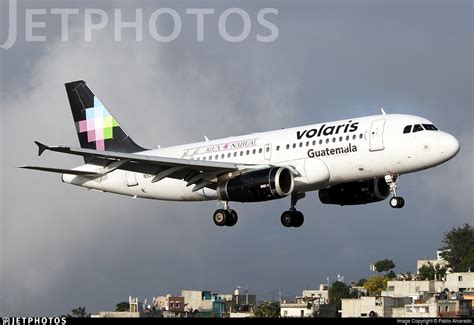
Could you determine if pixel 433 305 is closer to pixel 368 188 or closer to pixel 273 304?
pixel 273 304

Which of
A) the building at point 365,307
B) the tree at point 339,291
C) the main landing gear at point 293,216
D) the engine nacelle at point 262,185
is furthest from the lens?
the tree at point 339,291

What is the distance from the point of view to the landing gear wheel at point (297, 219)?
71.9 metres

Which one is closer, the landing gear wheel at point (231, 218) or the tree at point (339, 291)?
the landing gear wheel at point (231, 218)

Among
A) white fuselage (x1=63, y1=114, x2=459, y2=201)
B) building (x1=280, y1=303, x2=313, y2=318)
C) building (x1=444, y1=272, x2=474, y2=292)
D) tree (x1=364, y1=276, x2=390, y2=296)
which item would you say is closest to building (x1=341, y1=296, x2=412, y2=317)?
building (x1=280, y1=303, x2=313, y2=318)

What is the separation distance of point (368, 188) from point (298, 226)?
457cm

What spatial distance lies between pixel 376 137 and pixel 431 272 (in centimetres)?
8261

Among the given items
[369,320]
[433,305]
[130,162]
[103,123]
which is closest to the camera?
[369,320]

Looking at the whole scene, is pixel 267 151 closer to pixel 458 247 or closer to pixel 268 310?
pixel 268 310

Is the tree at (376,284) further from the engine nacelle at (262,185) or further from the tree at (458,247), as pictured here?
the engine nacelle at (262,185)

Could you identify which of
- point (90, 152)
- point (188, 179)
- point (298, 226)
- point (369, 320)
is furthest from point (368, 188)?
point (369, 320)

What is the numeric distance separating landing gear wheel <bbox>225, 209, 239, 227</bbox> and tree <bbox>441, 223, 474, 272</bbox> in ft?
266

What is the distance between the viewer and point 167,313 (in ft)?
293

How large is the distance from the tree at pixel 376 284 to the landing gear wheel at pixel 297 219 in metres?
53.8

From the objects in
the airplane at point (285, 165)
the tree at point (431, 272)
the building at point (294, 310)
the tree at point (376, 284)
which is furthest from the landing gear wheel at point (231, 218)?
the tree at point (431, 272)
